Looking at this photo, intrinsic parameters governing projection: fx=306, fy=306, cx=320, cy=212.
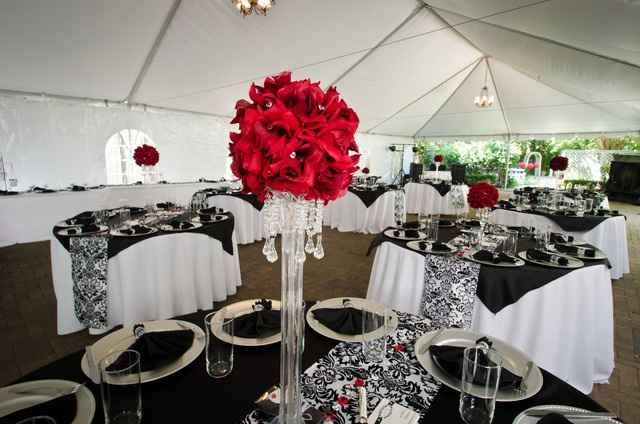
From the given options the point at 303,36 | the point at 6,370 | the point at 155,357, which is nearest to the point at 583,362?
the point at 155,357

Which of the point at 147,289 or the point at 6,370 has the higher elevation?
the point at 147,289

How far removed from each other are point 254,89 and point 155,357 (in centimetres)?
85

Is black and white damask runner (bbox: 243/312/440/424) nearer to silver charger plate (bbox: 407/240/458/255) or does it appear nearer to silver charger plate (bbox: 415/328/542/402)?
silver charger plate (bbox: 415/328/542/402)

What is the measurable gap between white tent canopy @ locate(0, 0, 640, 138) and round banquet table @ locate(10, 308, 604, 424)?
3.41 meters

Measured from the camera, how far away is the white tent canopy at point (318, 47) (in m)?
3.79

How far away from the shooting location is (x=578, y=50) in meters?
4.40

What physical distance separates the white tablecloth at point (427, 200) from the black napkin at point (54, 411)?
8559 mm

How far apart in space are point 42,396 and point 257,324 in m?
0.60

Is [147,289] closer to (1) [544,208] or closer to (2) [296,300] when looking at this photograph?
(2) [296,300]

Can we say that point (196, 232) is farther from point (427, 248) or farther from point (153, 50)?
point (153, 50)

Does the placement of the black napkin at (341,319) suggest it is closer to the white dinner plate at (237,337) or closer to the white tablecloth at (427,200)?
the white dinner plate at (237,337)

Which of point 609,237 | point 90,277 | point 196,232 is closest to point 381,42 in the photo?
point 609,237

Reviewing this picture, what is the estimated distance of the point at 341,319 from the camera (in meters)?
1.22

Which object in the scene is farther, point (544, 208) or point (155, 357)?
point (544, 208)
